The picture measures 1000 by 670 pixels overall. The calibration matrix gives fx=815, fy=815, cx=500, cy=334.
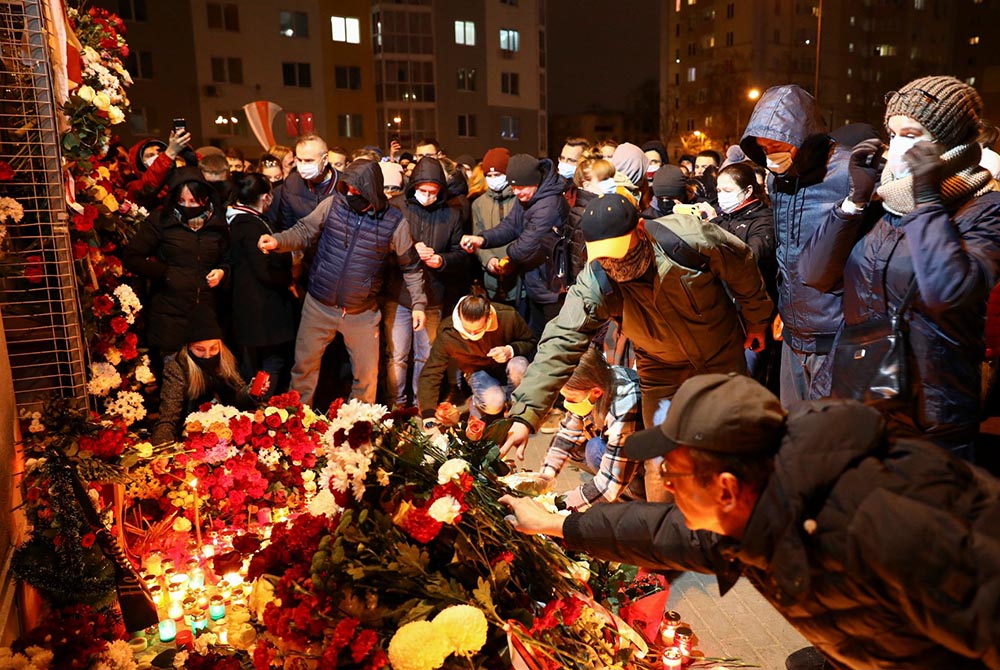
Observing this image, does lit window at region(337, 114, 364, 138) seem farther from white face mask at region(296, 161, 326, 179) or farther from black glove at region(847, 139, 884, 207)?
black glove at region(847, 139, 884, 207)

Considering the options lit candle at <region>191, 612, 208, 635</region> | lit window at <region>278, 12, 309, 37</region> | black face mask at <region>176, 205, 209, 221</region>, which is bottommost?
lit candle at <region>191, 612, 208, 635</region>

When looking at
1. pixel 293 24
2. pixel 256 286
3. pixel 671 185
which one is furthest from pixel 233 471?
pixel 293 24

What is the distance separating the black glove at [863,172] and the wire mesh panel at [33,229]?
3787 mm

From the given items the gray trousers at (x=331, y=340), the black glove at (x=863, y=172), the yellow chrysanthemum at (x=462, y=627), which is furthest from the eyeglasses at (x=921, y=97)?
the gray trousers at (x=331, y=340)

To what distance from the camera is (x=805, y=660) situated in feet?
11.9

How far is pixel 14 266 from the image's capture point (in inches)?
157

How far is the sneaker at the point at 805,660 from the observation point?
3.57 meters

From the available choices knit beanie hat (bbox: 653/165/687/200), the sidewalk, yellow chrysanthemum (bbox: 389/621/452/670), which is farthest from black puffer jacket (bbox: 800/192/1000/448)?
knit beanie hat (bbox: 653/165/687/200)

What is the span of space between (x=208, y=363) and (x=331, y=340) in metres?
1.06

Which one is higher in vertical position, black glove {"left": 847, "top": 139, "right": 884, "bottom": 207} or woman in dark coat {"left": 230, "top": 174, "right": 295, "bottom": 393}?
black glove {"left": 847, "top": 139, "right": 884, "bottom": 207}

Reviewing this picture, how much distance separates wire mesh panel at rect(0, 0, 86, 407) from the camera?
13.0 ft

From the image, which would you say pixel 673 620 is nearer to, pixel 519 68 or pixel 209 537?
pixel 209 537

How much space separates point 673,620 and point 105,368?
11.7ft

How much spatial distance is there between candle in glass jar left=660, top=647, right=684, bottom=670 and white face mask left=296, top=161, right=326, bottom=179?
5.53 metres
